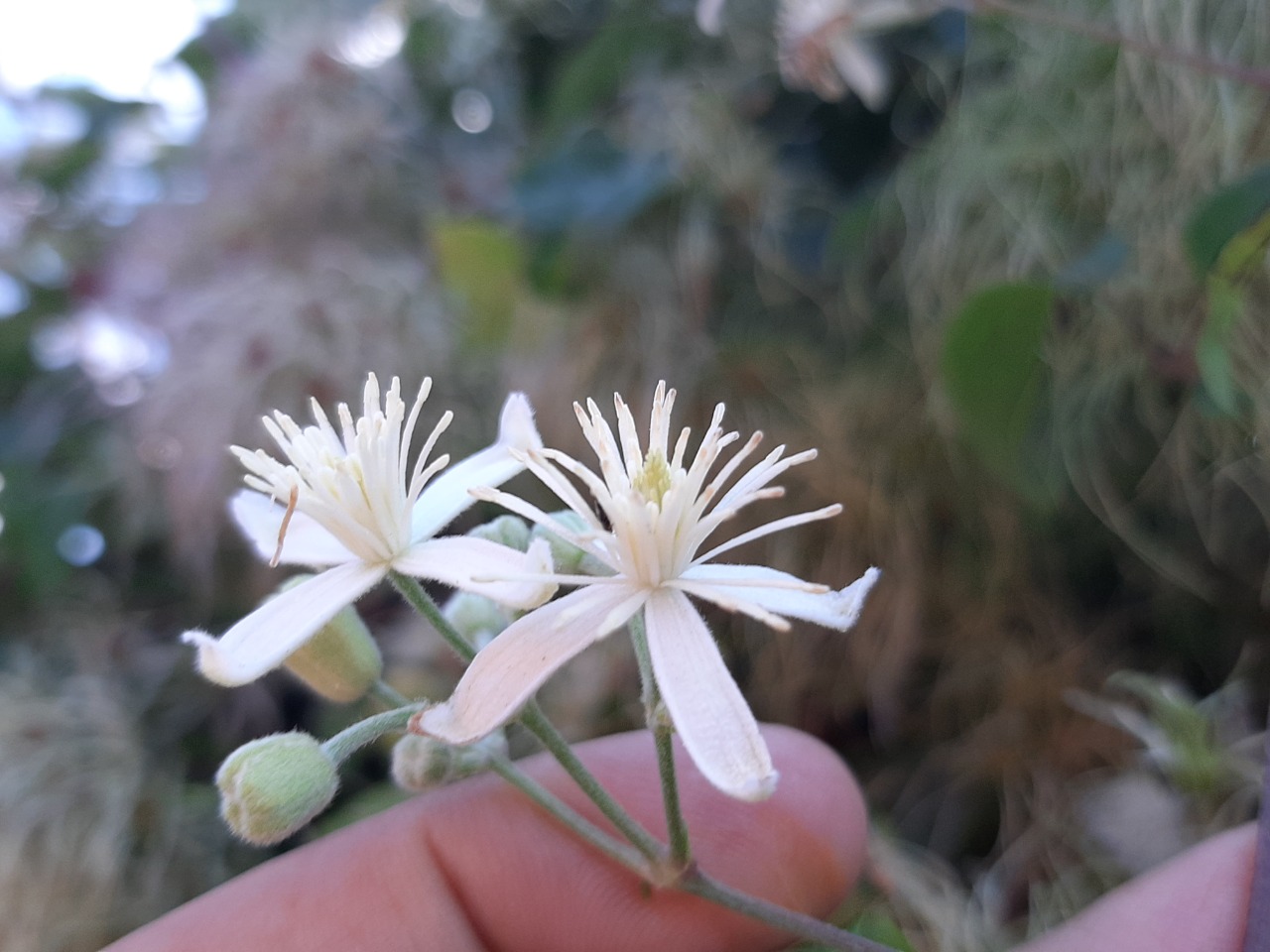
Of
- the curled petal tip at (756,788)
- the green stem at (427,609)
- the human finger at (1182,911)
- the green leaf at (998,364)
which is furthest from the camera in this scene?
the green leaf at (998,364)

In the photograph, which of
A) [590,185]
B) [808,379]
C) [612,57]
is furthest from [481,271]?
[808,379]

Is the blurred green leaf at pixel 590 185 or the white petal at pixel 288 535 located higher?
the blurred green leaf at pixel 590 185

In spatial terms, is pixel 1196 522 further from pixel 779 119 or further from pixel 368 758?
pixel 368 758

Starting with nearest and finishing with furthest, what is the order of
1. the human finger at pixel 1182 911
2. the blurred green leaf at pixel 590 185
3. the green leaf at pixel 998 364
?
the human finger at pixel 1182 911, the green leaf at pixel 998 364, the blurred green leaf at pixel 590 185

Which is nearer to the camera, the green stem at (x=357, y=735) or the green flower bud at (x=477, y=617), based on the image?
the green stem at (x=357, y=735)

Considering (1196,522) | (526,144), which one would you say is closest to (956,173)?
(1196,522)

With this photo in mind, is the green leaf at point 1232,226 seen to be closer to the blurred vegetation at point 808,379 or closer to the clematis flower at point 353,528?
the blurred vegetation at point 808,379

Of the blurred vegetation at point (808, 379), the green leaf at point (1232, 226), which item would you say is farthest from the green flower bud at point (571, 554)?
the green leaf at point (1232, 226)
